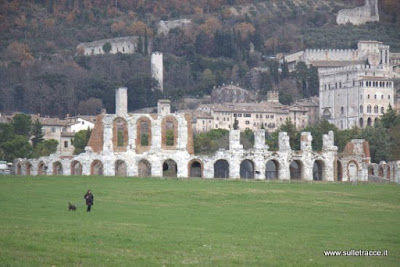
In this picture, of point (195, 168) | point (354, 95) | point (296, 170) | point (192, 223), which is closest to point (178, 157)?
point (195, 168)

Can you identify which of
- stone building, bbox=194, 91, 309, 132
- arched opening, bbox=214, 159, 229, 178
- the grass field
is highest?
stone building, bbox=194, 91, 309, 132

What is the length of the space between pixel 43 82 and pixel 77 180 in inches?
4290

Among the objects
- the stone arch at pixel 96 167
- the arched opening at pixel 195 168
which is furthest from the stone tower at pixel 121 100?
the arched opening at pixel 195 168

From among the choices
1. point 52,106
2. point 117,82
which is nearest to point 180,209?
point 52,106

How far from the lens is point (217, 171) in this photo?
9469 centimetres

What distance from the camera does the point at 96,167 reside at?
8112cm

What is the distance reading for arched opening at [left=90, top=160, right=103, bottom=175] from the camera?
79.1 meters

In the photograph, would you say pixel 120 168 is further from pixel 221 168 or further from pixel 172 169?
pixel 221 168

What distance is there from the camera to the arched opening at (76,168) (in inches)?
3157

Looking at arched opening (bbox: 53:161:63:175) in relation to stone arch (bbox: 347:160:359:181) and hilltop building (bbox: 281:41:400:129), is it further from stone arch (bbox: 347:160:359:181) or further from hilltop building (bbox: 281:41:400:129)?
hilltop building (bbox: 281:41:400:129)

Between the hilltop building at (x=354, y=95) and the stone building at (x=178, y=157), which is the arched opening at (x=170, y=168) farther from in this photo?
the hilltop building at (x=354, y=95)

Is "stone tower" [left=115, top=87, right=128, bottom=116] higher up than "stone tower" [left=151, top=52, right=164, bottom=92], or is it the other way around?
"stone tower" [left=151, top=52, right=164, bottom=92]

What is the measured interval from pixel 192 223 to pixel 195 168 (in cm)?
3517

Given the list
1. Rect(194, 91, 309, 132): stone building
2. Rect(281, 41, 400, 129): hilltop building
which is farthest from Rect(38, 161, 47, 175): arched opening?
Rect(281, 41, 400, 129): hilltop building
